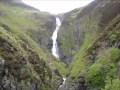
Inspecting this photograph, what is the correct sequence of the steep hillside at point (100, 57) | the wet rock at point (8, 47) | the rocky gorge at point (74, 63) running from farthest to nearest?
the wet rock at point (8, 47), the steep hillside at point (100, 57), the rocky gorge at point (74, 63)

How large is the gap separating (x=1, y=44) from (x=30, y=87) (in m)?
12.7

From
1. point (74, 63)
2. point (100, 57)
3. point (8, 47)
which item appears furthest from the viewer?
point (74, 63)

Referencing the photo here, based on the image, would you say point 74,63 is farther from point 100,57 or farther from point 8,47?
point 8,47

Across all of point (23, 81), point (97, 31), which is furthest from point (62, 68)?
point (23, 81)

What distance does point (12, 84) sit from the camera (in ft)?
224

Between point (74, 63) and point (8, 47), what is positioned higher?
point (74, 63)

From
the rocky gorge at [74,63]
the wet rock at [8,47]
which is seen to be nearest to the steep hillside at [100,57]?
the rocky gorge at [74,63]

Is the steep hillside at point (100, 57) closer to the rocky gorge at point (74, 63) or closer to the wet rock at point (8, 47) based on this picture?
the rocky gorge at point (74, 63)

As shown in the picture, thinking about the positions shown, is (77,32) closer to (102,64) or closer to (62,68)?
(62,68)

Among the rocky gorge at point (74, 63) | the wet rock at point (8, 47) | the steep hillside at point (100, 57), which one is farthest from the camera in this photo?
the wet rock at point (8, 47)

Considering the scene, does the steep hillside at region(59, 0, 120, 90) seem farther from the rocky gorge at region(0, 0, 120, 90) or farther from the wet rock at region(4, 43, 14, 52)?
the wet rock at region(4, 43, 14, 52)

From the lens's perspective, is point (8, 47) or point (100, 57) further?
point (100, 57)

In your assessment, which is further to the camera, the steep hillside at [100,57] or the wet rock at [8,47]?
the wet rock at [8,47]

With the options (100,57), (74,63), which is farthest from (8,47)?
(74,63)
